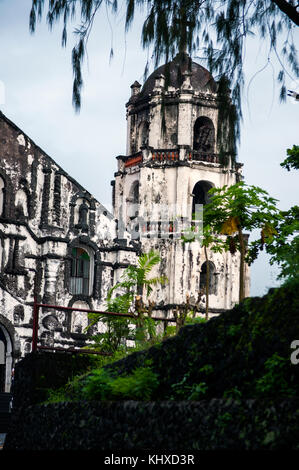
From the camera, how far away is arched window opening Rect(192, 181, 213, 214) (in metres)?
36.8

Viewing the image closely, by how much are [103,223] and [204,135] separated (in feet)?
32.0

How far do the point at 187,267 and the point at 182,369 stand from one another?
2655cm

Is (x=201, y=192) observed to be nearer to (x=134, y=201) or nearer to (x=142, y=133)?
(x=134, y=201)

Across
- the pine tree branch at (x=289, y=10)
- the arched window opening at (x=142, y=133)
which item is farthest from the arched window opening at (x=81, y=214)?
Result: the pine tree branch at (x=289, y=10)

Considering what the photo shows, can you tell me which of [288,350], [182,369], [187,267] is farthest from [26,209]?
[288,350]

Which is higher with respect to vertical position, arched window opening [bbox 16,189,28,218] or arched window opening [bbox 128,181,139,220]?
arched window opening [bbox 128,181,139,220]

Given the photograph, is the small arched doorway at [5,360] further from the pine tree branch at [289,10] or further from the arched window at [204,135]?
the pine tree branch at [289,10]

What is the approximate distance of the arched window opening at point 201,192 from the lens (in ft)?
121

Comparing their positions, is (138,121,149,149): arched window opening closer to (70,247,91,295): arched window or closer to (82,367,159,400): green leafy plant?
(70,247,91,295): arched window

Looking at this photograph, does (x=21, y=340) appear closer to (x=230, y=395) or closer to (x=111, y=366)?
(x=111, y=366)

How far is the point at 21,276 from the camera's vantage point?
26703 millimetres

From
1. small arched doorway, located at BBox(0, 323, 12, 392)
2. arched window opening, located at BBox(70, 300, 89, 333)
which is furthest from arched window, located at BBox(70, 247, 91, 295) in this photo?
small arched doorway, located at BBox(0, 323, 12, 392)

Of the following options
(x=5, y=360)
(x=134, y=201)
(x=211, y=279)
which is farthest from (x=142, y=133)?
(x=5, y=360)

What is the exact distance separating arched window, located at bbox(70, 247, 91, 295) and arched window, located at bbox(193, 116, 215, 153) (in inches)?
409
